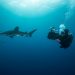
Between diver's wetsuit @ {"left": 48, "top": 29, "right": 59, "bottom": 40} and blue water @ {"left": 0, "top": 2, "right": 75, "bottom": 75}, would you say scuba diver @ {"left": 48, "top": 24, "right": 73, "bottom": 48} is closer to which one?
diver's wetsuit @ {"left": 48, "top": 29, "right": 59, "bottom": 40}

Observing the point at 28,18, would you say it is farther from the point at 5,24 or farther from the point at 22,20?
the point at 5,24

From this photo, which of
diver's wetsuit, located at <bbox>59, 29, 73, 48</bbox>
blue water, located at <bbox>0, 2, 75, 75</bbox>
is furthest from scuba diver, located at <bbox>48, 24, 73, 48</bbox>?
blue water, located at <bbox>0, 2, 75, 75</bbox>

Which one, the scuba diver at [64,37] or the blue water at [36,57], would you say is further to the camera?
the blue water at [36,57]

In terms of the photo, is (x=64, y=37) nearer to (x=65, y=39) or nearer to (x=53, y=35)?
(x=65, y=39)

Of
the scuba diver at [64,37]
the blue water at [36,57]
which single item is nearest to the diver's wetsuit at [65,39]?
the scuba diver at [64,37]

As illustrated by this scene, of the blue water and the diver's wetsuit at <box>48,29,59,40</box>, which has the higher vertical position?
the blue water

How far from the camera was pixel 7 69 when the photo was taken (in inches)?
709

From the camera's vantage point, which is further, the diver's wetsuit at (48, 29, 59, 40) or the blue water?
the blue water

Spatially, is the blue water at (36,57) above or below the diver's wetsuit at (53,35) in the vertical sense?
above

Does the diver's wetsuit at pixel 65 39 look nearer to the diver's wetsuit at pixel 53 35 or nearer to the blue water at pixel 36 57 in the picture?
the diver's wetsuit at pixel 53 35

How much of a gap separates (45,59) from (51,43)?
11.1 ft

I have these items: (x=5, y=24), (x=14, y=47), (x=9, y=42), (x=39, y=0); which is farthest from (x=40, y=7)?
(x=14, y=47)

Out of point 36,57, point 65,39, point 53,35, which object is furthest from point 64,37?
point 36,57

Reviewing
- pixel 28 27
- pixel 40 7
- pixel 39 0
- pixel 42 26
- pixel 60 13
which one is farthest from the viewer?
pixel 42 26
